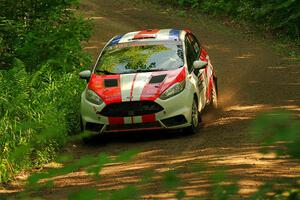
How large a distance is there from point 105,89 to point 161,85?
95 centimetres

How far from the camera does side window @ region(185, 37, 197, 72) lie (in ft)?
36.1

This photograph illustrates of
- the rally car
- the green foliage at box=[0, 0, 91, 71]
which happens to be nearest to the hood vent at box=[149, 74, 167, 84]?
the rally car

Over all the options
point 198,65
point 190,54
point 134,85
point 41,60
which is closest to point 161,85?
point 134,85

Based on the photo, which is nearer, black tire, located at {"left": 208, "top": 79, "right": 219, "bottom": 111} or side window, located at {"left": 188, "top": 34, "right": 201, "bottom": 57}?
side window, located at {"left": 188, "top": 34, "right": 201, "bottom": 57}

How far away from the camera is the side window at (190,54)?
11.0 meters

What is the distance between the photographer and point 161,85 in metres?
10.1

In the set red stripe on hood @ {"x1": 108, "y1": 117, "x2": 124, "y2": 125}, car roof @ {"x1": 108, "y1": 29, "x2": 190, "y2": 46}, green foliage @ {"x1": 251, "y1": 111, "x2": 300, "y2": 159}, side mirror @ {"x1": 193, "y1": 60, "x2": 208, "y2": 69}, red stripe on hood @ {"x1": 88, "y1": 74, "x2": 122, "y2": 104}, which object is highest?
green foliage @ {"x1": 251, "y1": 111, "x2": 300, "y2": 159}

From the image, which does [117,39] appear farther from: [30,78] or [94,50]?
[94,50]

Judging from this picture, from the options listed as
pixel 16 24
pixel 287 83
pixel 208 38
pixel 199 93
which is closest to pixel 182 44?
pixel 199 93

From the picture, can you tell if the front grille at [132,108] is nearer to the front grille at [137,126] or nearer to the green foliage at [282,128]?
the front grille at [137,126]

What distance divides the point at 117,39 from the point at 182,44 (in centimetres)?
143

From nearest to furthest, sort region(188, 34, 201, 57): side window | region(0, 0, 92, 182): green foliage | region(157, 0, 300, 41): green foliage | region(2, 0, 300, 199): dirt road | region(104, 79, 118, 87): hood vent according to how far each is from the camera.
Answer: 1. region(2, 0, 300, 199): dirt road
2. region(0, 0, 92, 182): green foliage
3. region(104, 79, 118, 87): hood vent
4. region(188, 34, 201, 57): side window
5. region(157, 0, 300, 41): green foliage

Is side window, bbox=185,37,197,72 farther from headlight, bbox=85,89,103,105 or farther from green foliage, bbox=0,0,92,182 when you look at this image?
green foliage, bbox=0,0,92,182

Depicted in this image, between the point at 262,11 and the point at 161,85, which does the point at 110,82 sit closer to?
the point at 161,85
